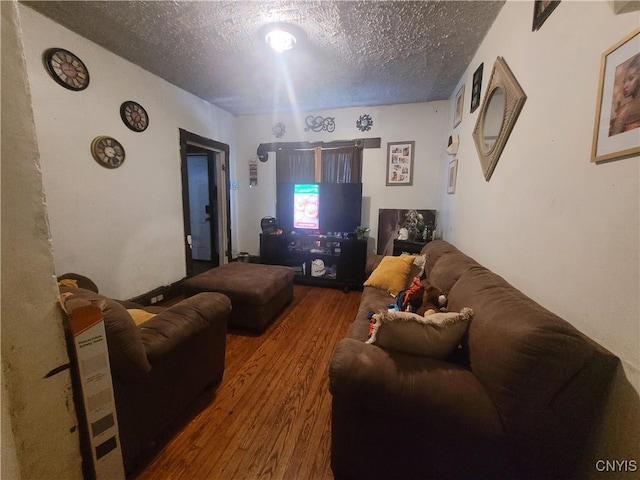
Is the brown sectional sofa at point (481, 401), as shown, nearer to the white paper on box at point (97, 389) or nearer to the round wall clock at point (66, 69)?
the white paper on box at point (97, 389)

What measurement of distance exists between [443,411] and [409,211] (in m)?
3.07

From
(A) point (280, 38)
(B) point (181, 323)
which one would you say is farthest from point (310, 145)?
(B) point (181, 323)

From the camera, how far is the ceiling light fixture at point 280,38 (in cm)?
201

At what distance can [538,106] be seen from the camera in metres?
1.25

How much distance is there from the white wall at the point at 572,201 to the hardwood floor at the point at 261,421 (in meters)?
1.17

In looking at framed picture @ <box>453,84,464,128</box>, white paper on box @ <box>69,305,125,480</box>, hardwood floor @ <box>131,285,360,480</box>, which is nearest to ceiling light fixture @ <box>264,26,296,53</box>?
framed picture @ <box>453,84,464,128</box>

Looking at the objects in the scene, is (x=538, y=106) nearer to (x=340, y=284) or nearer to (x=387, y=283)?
(x=387, y=283)

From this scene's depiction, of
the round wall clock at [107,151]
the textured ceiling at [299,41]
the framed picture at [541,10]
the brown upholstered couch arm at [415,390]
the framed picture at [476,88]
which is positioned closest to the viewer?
the brown upholstered couch arm at [415,390]

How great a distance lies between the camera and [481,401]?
2.96 feet

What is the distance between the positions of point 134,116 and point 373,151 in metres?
2.98

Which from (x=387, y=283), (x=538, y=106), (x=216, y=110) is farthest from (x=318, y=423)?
(x=216, y=110)

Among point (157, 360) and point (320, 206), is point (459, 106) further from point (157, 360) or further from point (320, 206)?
point (157, 360)
